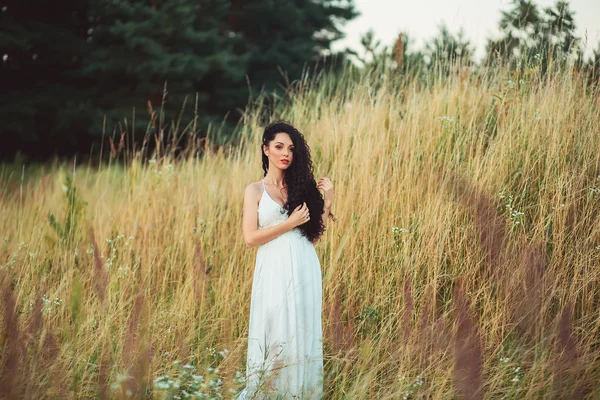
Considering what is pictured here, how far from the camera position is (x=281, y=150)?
9.87 ft

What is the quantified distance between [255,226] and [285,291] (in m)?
0.38

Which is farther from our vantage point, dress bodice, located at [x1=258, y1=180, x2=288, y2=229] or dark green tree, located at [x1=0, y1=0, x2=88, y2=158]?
dark green tree, located at [x1=0, y1=0, x2=88, y2=158]

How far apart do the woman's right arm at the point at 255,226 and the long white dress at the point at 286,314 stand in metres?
0.03

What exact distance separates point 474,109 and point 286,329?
263 cm

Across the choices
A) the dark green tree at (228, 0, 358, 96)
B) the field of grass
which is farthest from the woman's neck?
the dark green tree at (228, 0, 358, 96)

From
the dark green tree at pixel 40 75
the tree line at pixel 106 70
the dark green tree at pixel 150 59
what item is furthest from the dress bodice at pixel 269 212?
the dark green tree at pixel 40 75

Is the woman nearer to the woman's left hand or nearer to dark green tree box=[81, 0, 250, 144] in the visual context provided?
the woman's left hand

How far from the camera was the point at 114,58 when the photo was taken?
13.5 m

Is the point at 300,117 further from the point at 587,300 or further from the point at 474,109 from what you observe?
the point at 587,300

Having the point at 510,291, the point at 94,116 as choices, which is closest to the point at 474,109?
the point at 510,291

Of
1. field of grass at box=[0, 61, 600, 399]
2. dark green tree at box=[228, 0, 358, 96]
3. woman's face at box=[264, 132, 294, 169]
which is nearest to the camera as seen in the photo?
field of grass at box=[0, 61, 600, 399]

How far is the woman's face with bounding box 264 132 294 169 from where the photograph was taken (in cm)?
300

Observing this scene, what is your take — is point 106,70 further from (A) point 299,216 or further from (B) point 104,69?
(A) point 299,216

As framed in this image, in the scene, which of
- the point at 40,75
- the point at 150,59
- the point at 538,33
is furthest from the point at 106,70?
the point at 538,33
